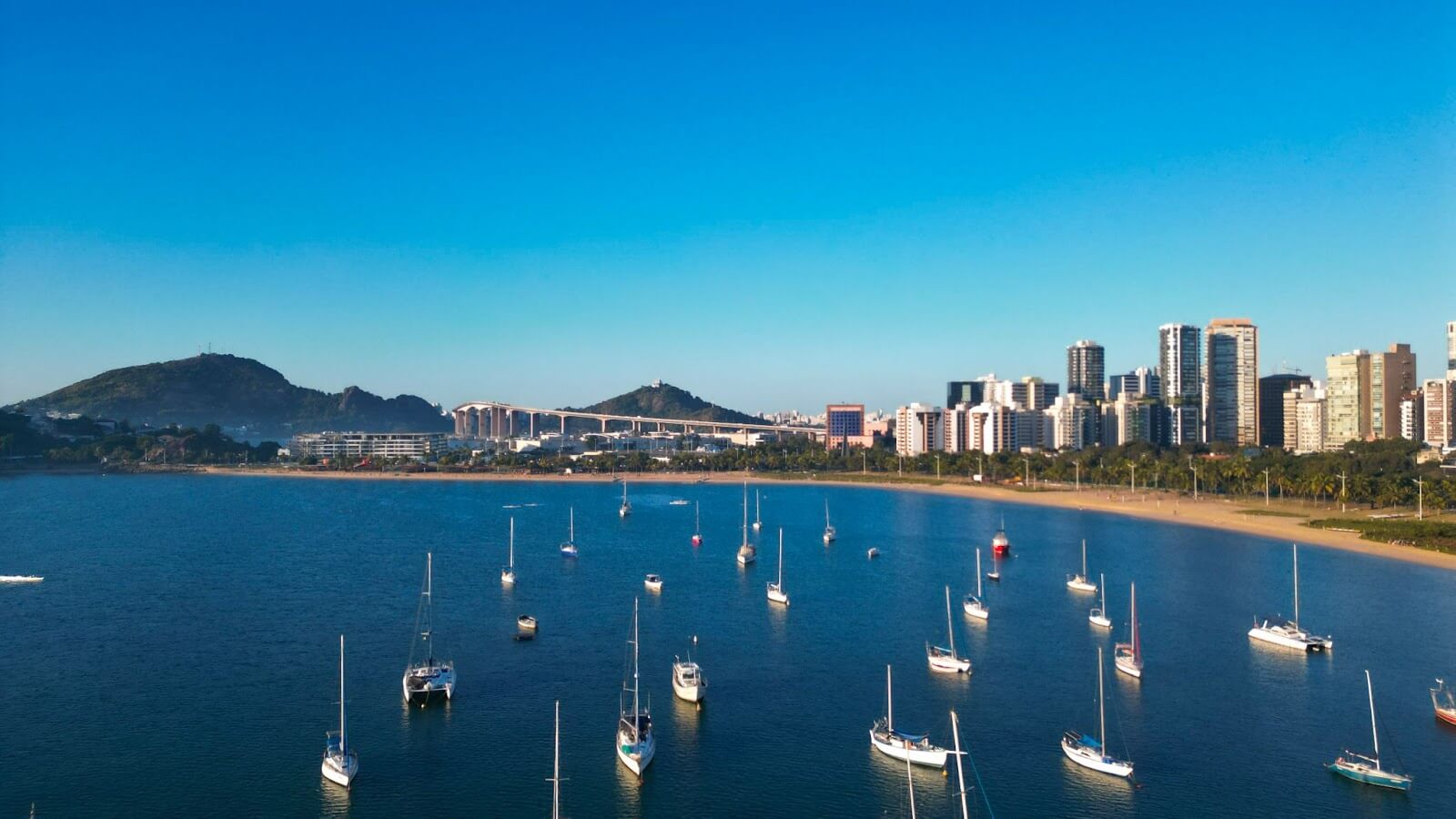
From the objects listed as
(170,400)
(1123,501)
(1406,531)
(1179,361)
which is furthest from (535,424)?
(1406,531)

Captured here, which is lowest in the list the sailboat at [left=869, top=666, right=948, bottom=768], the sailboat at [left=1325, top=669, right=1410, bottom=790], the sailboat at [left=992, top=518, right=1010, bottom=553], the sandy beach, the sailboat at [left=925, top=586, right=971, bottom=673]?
the sailboat at [left=1325, top=669, right=1410, bottom=790]

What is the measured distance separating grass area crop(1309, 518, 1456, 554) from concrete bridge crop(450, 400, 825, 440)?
91.5 metres

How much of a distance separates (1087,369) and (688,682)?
108275 mm

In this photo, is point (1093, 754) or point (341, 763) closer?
point (341, 763)

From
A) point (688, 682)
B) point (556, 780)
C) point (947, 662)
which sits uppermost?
point (556, 780)

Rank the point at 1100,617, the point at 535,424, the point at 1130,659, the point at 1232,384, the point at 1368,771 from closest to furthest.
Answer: the point at 1368,771 → the point at 1130,659 → the point at 1100,617 → the point at 1232,384 → the point at 535,424

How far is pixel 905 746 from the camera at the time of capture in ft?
47.9

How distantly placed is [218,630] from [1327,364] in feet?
272

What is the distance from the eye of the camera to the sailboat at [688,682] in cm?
1714

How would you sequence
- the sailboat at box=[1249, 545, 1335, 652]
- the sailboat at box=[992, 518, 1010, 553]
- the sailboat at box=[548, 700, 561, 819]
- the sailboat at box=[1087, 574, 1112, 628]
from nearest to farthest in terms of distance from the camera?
the sailboat at box=[548, 700, 561, 819], the sailboat at box=[1249, 545, 1335, 652], the sailboat at box=[1087, 574, 1112, 628], the sailboat at box=[992, 518, 1010, 553]

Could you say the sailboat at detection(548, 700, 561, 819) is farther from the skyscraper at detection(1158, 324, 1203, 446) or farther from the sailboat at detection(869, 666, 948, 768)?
the skyscraper at detection(1158, 324, 1203, 446)

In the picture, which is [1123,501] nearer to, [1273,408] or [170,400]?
[1273,408]

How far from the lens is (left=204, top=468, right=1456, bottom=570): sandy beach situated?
36.7 metres

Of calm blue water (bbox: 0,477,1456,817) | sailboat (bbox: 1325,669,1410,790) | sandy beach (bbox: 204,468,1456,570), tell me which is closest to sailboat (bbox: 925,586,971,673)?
calm blue water (bbox: 0,477,1456,817)
